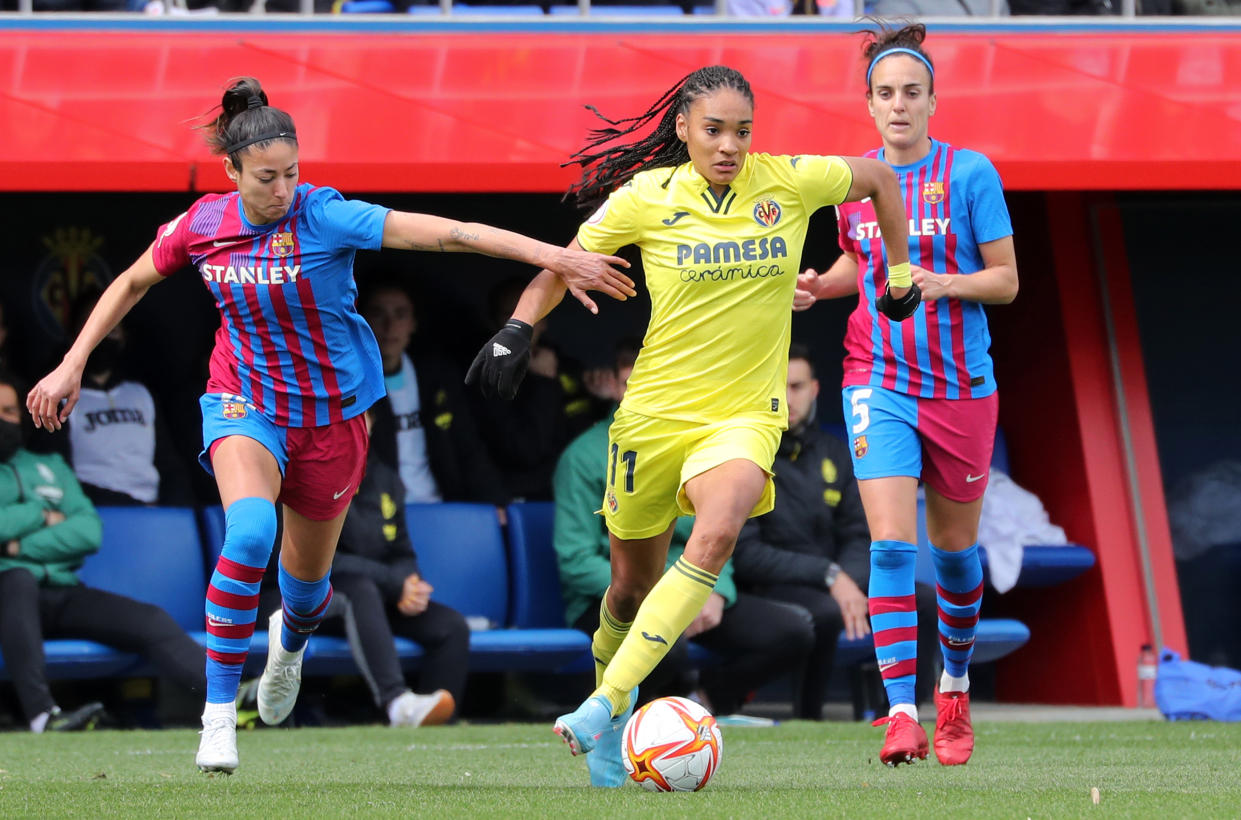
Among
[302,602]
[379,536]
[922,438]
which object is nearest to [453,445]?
[379,536]

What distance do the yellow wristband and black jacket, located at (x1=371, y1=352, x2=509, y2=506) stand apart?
457 centimetres

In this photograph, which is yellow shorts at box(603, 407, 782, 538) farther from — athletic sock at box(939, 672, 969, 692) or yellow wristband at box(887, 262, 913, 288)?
athletic sock at box(939, 672, 969, 692)

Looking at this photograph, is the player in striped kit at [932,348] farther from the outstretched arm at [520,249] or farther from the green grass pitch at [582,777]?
the outstretched arm at [520,249]

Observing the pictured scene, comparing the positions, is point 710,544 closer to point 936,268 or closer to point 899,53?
point 936,268

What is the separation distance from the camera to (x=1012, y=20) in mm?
10453

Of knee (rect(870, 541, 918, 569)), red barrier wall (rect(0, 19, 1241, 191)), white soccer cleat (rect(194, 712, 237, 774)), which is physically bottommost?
white soccer cleat (rect(194, 712, 237, 774))

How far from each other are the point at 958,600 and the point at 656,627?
178 cm

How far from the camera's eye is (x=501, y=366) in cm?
493

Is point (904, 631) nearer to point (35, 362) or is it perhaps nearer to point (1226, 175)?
point (1226, 175)

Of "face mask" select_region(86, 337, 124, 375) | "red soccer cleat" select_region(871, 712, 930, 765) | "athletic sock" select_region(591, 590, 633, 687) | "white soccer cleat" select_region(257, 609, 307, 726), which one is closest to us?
"athletic sock" select_region(591, 590, 633, 687)

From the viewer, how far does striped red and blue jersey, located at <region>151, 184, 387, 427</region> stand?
18.7ft

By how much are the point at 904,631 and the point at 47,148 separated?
5.00m

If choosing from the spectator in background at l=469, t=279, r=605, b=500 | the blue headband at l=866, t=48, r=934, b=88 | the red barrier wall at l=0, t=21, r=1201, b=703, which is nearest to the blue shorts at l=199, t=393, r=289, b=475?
the blue headband at l=866, t=48, r=934, b=88

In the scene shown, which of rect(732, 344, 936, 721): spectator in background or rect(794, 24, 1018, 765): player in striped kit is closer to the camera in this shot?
rect(794, 24, 1018, 765): player in striped kit
